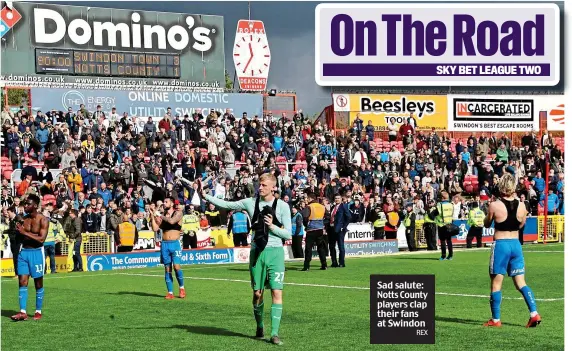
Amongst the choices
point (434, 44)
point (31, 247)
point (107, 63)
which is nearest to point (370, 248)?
point (31, 247)

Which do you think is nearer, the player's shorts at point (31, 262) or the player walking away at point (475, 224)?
the player's shorts at point (31, 262)

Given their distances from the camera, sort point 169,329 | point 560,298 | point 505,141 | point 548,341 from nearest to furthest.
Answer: point 548,341
point 169,329
point 560,298
point 505,141

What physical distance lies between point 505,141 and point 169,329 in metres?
35.0

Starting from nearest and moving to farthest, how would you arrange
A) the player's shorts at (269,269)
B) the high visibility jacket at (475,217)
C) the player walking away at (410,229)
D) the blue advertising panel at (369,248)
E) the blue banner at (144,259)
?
1. the player's shorts at (269,269)
2. the blue banner at (144,259)
3. the high visibility jacket at (475,217)
4. the blue advertising panel at (369,248)
5. the player walking away at (410,229)

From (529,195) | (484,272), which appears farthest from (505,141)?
(484,272)

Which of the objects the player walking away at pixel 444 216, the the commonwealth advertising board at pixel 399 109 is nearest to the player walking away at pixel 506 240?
the player walking away at pixel 444 216

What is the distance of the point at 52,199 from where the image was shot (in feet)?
111

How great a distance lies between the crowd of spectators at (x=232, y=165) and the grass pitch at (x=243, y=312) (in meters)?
6.18

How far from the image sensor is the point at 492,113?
2280 inches

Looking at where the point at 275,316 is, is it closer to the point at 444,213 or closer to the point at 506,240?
the point at 506,240

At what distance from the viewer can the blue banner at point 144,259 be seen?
103ft

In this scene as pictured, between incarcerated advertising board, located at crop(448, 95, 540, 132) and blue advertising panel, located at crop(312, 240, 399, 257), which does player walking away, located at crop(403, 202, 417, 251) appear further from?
incarcerated advertising board, located at crop(448, 95, 540, 132)

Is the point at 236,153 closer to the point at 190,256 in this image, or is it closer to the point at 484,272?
the point at 190,256

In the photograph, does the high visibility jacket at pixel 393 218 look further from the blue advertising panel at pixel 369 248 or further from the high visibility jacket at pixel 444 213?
the high visibility jacket at pixel 444 213
